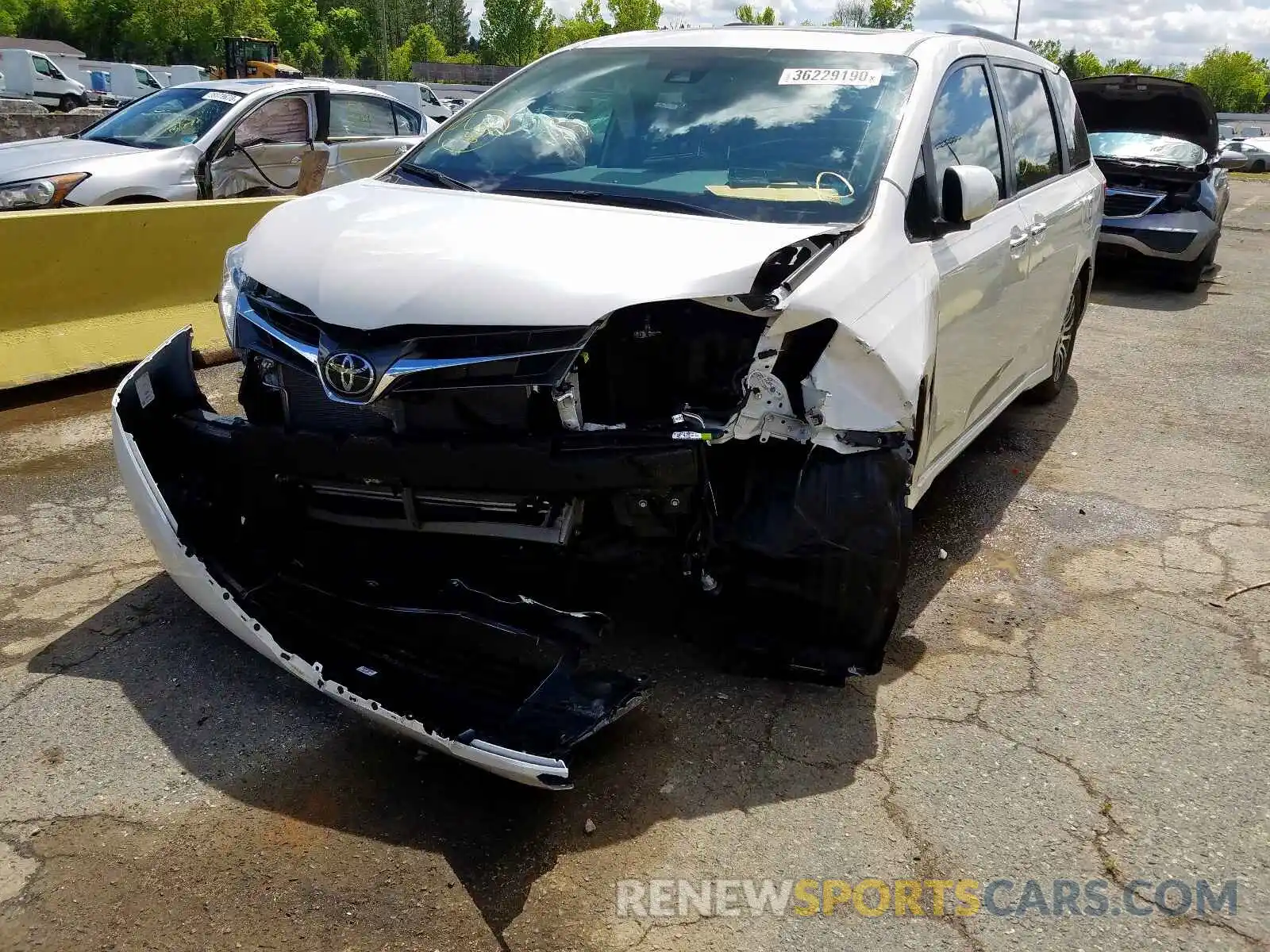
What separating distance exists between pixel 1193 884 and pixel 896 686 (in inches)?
40.8

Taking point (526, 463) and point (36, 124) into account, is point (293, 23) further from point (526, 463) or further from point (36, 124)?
point (526, 463)

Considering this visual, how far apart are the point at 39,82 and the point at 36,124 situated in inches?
690

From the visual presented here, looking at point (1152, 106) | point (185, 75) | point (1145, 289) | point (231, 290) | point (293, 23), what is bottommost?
point (1145, 289)

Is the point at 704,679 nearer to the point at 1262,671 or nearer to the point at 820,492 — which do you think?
the point at 820,492

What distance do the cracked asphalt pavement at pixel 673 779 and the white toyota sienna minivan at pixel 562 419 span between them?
0.88ft

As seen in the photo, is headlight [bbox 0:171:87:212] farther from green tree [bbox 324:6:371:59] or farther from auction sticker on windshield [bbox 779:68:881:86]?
green tree [bbox 324:6:371:59]

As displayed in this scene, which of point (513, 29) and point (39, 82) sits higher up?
point (513, 29)

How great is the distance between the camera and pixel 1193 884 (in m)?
2.58

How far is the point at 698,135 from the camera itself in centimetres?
374

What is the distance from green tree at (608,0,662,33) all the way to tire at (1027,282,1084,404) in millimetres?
72755

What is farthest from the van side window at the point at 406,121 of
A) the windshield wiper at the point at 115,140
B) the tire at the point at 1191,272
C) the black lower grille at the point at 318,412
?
the black lower grille at the point at 318,412

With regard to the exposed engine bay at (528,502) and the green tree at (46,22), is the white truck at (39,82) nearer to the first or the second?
the exposed engine bay at (528,502)


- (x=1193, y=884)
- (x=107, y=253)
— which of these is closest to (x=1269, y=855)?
(x=1193, y=884)

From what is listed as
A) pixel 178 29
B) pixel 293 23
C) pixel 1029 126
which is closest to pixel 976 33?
pixel 1029 126
